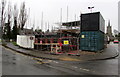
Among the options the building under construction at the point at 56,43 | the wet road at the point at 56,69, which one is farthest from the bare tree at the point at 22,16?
the wet road at the point at 56,69

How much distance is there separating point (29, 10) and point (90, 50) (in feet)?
112

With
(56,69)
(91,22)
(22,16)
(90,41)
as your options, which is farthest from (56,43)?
(22,16)

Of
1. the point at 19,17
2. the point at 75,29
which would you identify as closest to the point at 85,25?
the point at 75,29

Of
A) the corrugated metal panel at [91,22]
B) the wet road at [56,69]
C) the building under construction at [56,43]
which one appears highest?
the corrugated metal panel at [91,22]

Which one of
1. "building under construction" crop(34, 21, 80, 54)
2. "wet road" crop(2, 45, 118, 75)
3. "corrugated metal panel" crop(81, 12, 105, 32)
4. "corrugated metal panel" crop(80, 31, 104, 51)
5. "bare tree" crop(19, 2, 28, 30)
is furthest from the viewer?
"bare tree" crop(19, 2, 28, 30)

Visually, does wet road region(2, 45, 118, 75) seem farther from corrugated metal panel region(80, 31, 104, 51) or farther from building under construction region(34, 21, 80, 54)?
building under construction region(34, 21, 80, 54)

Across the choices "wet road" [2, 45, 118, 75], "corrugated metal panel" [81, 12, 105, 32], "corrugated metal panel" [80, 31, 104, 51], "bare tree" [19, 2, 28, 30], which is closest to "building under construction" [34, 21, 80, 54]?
"corrugated metal panel" [80, 31, 104, 51]

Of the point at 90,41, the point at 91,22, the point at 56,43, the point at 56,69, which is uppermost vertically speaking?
the point at 91,22

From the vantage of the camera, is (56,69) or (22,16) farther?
(22,16)

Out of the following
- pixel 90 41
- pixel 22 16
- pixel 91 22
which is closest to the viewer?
pixel 90 41

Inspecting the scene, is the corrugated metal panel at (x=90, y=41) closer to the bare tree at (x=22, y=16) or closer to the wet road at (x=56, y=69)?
the wet road at (x=56, y=69)

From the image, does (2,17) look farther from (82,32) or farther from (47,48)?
(82,32)

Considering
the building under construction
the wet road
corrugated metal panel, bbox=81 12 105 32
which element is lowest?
the wet road

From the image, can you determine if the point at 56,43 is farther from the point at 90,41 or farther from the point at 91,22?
the point at 91,22
